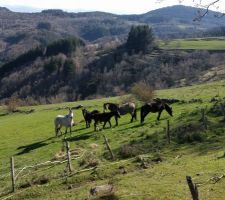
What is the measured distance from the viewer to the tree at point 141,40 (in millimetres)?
174500

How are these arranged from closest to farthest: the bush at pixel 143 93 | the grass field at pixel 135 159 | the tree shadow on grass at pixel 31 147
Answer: the grass field at pixel 135 159 < the tree shadow on grass at pixel 31 147 < the bush at pixel 143 93

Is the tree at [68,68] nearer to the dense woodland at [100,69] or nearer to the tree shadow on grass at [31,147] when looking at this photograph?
the dense woodland at [100,69]

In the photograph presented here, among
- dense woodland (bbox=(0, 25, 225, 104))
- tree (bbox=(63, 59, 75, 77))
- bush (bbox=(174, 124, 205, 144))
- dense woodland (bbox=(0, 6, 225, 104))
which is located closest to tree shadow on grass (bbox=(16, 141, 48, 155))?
bush (bbox=(174, 124, 205, 144))

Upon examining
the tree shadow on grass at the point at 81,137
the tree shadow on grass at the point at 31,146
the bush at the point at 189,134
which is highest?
the bush at the point at 189,134

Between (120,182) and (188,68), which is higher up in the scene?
(120,182)

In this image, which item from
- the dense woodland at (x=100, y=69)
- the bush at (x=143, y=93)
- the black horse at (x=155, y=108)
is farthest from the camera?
the dense woodland at (x=100, y=69)

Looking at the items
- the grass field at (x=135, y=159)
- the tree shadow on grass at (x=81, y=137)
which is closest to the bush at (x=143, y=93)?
the grass field at (x=135, y=159)

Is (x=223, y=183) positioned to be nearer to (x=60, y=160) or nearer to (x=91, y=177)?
(x=91, y=177)

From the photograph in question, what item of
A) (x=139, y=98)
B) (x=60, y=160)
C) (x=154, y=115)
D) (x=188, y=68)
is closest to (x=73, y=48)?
(x=188, y=68)

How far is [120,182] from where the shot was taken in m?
20.7

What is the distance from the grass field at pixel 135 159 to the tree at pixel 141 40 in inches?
5278

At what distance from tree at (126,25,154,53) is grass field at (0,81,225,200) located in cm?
13406

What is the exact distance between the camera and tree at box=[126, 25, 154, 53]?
17450cm

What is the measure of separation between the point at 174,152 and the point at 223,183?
8196 mm
